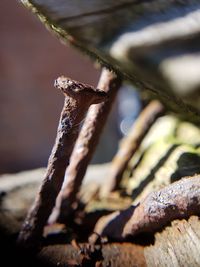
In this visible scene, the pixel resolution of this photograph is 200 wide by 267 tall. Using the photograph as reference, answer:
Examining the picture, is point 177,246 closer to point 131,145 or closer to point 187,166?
point 187,166

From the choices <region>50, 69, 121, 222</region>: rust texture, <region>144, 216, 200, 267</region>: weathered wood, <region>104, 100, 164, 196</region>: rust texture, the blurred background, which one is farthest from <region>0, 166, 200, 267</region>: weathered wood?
the blurred background

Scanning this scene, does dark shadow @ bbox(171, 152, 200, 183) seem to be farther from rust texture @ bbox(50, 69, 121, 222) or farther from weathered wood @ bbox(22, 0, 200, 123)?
weathered wood @ bbox(22, 0, 200, 123)

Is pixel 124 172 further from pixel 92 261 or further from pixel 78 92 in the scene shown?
pixel 78 92

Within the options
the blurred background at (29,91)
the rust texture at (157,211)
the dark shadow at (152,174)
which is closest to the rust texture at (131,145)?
the dark shadow at (152,174)

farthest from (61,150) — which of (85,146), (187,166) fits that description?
(187,166)

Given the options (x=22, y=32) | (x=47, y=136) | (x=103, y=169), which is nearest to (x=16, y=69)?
(x=22, y=32)

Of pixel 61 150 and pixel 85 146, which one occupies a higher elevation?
pixel 61 150
